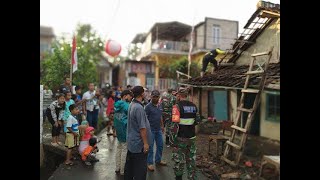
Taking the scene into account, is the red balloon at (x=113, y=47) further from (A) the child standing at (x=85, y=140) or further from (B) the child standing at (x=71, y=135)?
(A) the child standing at (x=85, y=140)

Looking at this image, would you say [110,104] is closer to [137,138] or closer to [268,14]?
[137,138]

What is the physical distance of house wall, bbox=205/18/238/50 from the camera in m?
5.32

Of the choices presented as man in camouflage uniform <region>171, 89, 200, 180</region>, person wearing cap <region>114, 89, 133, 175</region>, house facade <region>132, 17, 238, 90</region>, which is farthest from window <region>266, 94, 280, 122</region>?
person wearing cap <region>114, 89, 133, 175</region>

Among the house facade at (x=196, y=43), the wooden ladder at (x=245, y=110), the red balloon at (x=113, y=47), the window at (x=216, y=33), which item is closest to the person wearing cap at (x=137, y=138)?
the wooden ladder at (x=245, y=110)

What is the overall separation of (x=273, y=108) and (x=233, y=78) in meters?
0.73

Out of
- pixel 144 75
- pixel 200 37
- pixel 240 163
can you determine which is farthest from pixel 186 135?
pixel 200 37

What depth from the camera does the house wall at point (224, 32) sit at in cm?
532

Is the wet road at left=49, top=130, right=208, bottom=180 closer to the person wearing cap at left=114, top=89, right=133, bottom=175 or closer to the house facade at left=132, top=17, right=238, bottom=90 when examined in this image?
the person wearing cap at left=114, top=89, right=133, bottom=175

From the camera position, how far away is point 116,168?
16.1ft
